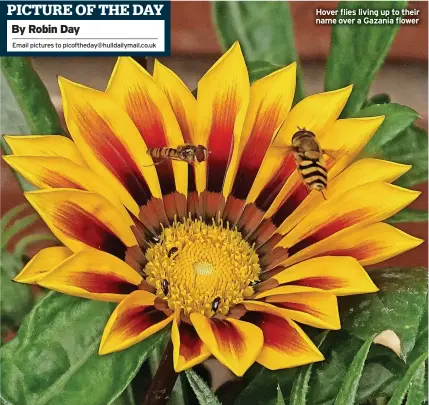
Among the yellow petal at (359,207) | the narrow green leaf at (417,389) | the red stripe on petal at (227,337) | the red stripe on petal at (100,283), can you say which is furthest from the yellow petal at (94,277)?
the narrow green leaf at (417,389)

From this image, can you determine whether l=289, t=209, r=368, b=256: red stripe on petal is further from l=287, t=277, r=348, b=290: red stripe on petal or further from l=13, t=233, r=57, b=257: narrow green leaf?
l=13, t=233, r=57, b=257: narrow green leaf

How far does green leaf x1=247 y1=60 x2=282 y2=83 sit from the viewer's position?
825mm

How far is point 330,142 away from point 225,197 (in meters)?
0.13

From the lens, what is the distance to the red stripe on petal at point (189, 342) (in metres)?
0.70

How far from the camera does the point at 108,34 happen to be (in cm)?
85

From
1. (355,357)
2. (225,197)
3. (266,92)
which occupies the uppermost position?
(266,92)

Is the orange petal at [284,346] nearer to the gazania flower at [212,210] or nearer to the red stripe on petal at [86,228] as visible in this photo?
the gazania flower at [212,210]

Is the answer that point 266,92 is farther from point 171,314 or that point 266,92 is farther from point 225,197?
point 171,314

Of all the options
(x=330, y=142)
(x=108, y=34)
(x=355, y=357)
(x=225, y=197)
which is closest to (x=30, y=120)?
(x=108, y=34)

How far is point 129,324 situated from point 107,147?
200 millimetres

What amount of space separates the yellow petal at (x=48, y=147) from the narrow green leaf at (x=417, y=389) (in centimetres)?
42

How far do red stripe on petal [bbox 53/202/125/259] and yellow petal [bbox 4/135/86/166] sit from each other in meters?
0.07

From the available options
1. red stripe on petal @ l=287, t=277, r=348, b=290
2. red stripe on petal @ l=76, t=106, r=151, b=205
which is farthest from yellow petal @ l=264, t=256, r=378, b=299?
red stripe on petal @ l=76, t=106, r=151, b=205

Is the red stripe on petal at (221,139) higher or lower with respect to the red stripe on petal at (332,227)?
higher
